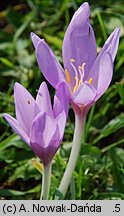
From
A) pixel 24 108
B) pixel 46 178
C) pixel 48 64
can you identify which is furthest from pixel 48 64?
pixel 46 178

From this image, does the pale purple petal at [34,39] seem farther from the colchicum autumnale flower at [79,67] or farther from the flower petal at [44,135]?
the flower petal at [44,135]

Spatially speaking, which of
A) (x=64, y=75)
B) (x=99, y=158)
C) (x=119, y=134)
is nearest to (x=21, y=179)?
(x=99, y=158)

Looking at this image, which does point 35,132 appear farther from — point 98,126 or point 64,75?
point 98,126

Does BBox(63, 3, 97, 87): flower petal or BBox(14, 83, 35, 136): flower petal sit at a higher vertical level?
BBox(63, 3, 97, 87): flower petal

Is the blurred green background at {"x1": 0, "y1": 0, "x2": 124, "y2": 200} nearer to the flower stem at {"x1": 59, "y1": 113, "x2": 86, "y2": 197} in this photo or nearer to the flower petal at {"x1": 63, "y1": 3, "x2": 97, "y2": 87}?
the flower stem at {"x1": 59, "y1": 113, "x2": 86, "y2": 197}

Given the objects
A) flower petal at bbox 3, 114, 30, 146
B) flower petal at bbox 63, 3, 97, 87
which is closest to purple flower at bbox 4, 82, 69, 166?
flower petal at bbox 3, 114, 30, 146

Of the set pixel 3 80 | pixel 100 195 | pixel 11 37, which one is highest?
pixel 11 37
